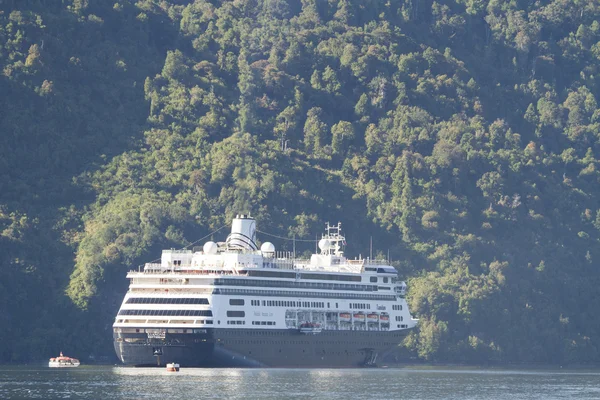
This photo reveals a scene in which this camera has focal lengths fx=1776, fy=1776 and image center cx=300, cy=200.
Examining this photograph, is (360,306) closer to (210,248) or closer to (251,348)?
(251,348)

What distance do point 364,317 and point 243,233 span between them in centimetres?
1552

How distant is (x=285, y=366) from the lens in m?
176

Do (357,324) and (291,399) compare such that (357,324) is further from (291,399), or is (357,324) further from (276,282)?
(291,399)

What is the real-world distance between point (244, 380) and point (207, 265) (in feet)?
71.5

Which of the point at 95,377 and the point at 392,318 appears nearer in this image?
the point at 95,377

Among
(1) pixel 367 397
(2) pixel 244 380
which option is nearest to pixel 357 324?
(2) pixel 244 380

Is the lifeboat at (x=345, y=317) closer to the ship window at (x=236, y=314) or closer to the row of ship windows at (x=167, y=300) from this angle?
A: the ship window at (x=236, y=314)

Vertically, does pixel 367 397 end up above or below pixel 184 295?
below

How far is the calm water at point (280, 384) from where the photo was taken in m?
140

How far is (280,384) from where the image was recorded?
495 feet

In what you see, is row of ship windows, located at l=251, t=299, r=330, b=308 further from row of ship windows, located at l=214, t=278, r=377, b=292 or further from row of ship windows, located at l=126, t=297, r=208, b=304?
row of ship windows, located at l=126, t=297, r=208, b=304

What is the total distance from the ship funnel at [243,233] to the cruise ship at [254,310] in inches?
4.1

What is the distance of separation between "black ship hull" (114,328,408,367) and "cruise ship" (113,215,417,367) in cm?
9

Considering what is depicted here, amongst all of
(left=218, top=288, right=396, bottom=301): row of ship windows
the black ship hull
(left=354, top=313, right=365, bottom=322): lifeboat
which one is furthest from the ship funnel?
(left=354, top=313, right=365, bottom=322): lifeboat
